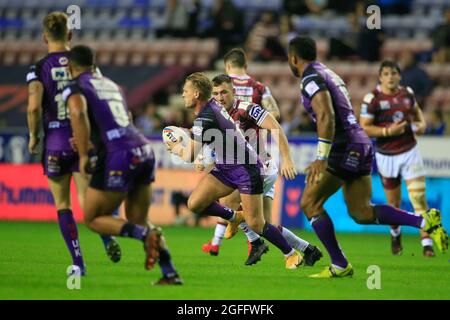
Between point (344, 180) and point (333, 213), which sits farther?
point (333, 213)

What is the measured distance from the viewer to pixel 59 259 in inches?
457

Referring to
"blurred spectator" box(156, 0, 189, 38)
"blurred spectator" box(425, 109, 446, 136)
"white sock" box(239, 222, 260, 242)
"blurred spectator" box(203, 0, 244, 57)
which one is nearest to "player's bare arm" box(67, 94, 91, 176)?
"white sock" box(239, 222, 260, 242)

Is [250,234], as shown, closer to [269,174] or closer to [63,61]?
[269,174]

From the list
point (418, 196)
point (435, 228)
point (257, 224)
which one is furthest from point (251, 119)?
point (418, 196)

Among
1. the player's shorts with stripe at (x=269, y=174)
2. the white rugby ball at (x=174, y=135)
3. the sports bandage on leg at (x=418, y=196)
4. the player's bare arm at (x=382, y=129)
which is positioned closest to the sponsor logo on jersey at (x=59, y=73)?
the white rugby ball at (x=174, y=135)

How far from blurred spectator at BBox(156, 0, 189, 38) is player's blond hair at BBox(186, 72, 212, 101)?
14760mm

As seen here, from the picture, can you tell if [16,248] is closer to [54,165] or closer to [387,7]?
[54,165]

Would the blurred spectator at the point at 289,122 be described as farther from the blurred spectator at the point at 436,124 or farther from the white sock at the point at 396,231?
the white sock at the point at 396,231

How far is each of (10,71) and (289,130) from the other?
25.3ft

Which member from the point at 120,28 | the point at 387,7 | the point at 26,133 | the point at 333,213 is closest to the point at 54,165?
the point at 333,213

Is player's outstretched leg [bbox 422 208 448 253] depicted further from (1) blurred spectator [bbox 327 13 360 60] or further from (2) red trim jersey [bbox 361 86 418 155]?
(1) blurred spectator [bbox 327 13 360 60]

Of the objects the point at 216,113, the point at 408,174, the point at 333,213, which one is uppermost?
the point at 216,113

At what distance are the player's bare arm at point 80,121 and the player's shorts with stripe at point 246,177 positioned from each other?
7.09ft

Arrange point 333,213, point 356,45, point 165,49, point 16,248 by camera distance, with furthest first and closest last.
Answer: point 165,49 → point 356,45 → point 333,213 → point 16,248
